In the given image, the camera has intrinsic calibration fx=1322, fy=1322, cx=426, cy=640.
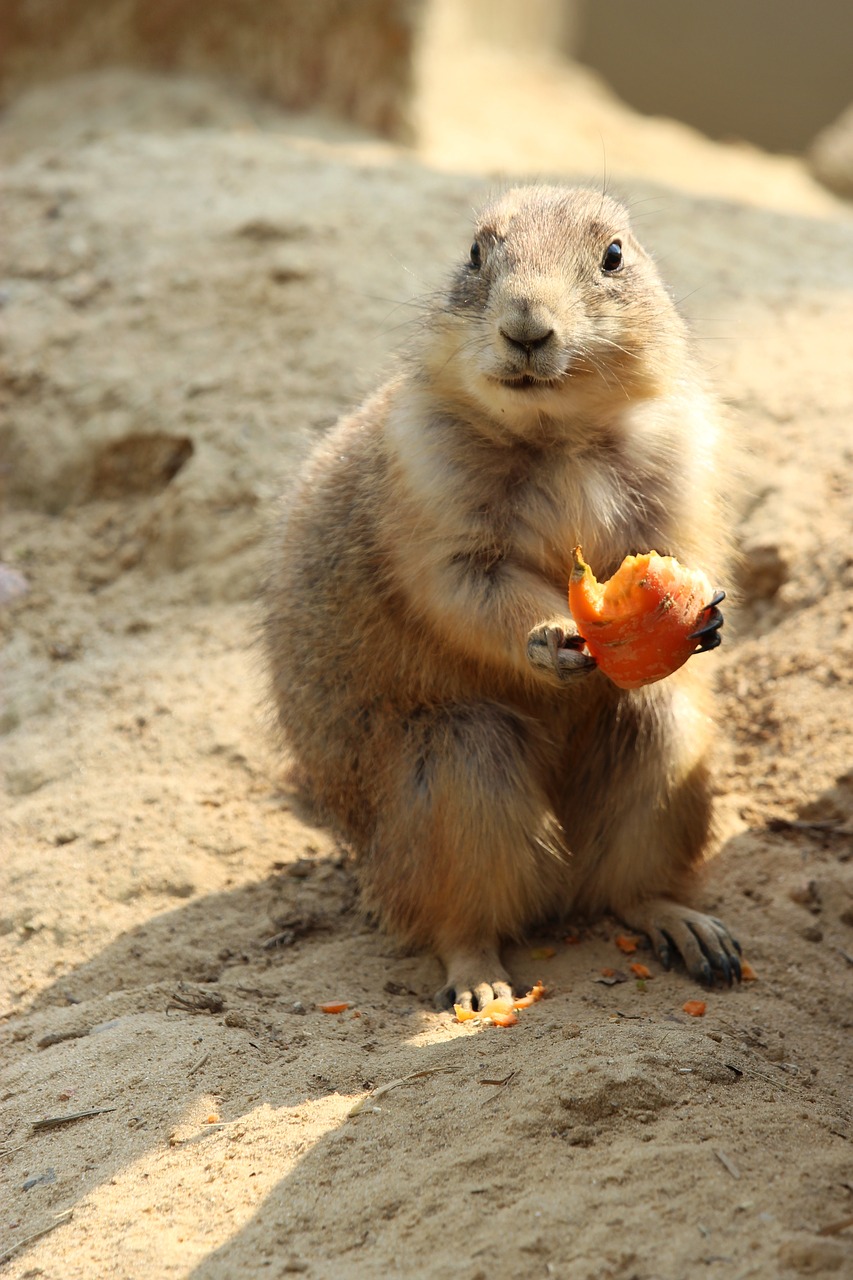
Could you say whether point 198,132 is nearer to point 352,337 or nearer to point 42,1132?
point 352,337

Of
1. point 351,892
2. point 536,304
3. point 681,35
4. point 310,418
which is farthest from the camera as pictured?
point 681,35

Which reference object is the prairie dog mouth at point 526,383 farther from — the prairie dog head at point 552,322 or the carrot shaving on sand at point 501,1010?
the carrot shaving on sand at point 501,1010

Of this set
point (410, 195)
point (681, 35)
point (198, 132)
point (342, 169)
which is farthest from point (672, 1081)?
point (681, 35)

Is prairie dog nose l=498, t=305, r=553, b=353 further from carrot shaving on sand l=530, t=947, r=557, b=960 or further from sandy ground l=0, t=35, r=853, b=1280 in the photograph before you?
carrot shaving on sand l=530, t=947, r=557, b=960

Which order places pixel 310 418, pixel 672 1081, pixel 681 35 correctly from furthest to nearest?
pixel 681 35 → pixel 310 418 → pixel 672 1081

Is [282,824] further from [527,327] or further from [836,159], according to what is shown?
[836,159]

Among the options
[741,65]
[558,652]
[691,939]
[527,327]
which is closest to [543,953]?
[691,939]

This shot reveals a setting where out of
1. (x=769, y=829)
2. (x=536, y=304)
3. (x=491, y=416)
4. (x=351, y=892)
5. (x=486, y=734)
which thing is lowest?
(x=351, y=892)
